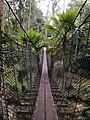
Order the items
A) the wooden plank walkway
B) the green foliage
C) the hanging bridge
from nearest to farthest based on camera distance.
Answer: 1. the wooden plank walkway
2. the hanging bridge
3. the green foliage

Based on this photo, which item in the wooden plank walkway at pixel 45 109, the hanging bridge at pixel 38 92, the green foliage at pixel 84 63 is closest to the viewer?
the wooden plank walkway at pixel 45 109

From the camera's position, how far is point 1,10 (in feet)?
8.93

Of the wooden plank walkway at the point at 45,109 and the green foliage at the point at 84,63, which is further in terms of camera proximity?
the green foliage at the point at 84,63

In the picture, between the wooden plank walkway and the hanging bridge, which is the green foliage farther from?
the wooden plank walkway

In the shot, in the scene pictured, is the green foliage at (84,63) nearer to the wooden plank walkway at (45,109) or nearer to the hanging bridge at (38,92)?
the hanging bridge at (38,92)

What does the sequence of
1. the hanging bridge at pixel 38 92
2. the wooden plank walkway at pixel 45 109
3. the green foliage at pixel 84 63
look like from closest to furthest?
the wooden plank walkway at pixel 45 109 < the hanging bridge at pixel 38 92 < the green foliage at pixel 84 63

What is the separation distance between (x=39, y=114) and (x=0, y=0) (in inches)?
88.7

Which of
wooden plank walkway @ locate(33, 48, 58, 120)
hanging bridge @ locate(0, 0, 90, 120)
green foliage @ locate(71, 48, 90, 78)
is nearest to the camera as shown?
wooden plank walkway @ locate(33, 48, 58, 120)

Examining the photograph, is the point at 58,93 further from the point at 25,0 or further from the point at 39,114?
the point at 25,0

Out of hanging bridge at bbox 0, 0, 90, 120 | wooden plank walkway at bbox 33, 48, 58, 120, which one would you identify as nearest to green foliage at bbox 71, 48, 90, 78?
hanging bridge at bbox 0, 0, 90, 120

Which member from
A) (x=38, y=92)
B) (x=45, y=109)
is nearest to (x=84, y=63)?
(x=38, y=92)

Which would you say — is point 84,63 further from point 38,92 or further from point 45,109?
point 45,109

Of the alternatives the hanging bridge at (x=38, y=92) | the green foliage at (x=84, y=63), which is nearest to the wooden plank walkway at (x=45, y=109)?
the hanging bridge at (x=38, y=92)

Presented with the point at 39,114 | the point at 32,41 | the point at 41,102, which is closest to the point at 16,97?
the point at 41,102
